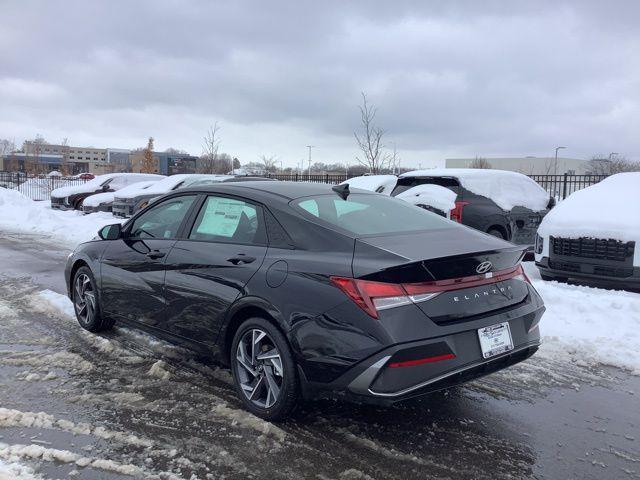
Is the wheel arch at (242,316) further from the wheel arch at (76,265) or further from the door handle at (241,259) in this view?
the wheel arch at (76,265)

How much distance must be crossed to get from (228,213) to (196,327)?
905mm

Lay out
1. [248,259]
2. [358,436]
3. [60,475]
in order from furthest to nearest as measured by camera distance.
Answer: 1. [248,259]
2. [358,436]
3. [60,475]

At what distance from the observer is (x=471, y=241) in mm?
3682

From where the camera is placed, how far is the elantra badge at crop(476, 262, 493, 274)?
3.40 metres

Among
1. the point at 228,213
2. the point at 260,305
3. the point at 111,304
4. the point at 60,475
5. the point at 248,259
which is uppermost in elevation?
the point at 228,213

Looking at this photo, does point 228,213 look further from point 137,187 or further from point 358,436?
point 137,187

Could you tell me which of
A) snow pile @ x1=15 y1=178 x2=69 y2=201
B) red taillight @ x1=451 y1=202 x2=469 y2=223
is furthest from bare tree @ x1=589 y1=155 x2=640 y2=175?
snow pile @ x1=15 y1=178 x2=69 y2=201

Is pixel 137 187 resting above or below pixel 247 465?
above

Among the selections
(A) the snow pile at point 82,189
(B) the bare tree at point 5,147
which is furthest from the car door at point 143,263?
(B) the bare tree at point 5,147

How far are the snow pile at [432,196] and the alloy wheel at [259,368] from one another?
633 centimetres

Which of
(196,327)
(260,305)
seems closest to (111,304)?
(196,327)

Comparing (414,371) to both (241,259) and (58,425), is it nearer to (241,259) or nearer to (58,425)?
(241,259)

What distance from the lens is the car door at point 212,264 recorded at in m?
3.84

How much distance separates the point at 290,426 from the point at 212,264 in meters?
1.28
